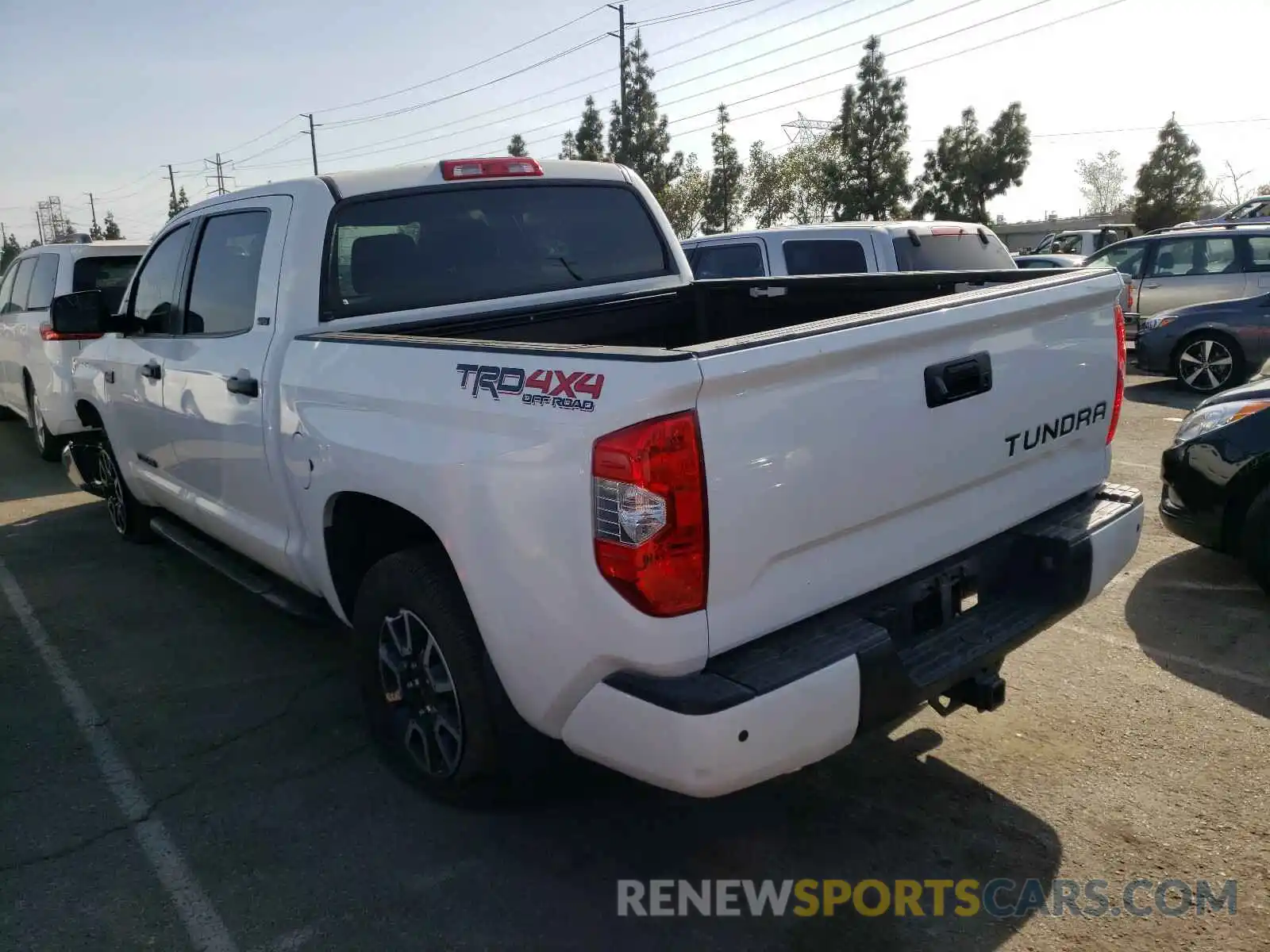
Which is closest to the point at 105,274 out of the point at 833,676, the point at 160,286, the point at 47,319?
the point at 47,319

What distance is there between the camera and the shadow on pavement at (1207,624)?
155 inches

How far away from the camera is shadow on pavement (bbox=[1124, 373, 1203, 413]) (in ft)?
33.8

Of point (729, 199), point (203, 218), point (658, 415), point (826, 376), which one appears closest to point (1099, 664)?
point (826, 376)

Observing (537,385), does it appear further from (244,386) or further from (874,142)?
(874,142)

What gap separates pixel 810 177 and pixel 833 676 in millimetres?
51285

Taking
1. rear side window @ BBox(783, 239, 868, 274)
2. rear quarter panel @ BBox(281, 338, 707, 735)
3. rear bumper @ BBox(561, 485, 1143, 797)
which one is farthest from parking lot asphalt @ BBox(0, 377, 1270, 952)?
rear side window @ BBox(783, 239, 868, 274)

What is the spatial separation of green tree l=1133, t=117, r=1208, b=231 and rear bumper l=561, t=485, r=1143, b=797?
150 feet

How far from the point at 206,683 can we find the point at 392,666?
159cm

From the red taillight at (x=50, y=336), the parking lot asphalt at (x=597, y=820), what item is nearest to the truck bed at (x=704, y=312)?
the parking lot asphalt at (x=597, y=820)

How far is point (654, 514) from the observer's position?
2211 mm

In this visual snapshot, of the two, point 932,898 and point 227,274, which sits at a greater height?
point 227,274

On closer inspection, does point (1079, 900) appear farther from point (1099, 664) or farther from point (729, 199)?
point (729, 199)

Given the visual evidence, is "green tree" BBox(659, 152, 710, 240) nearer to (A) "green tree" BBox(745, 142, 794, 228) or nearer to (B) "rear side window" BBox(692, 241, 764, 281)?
(A) "green tree" BBox(745, 142, 794, 228)

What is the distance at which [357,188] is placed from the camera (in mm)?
3879
